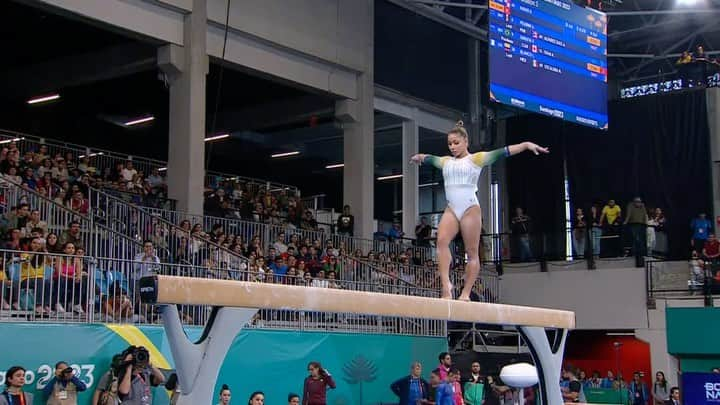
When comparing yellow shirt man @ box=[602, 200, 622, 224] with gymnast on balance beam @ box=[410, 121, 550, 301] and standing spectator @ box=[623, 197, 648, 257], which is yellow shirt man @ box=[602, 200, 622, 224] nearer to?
standing spectator @ box=[623, 197, 648, 257]

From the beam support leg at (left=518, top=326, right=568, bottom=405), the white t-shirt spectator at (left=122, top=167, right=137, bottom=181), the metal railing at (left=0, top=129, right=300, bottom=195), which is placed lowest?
the beam support leg at (left=518, top=326, right=568, bottom=405)

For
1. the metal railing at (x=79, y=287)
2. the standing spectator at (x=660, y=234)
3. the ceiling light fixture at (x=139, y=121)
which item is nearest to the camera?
the metal railing at (x=79, y=287)

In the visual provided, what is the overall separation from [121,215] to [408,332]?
6.01 metres

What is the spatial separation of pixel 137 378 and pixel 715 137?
18134 millimetres

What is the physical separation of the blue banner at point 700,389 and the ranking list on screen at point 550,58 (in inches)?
209

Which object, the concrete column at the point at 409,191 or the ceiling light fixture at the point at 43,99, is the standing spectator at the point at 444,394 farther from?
the ceiling light fixture at the point at 43,99

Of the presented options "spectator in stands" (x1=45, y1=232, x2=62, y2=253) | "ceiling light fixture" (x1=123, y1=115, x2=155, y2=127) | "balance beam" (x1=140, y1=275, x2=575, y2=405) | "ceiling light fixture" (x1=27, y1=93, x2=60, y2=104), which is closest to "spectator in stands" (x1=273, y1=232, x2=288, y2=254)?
"spectator in stands" (x1=45, y1=232, x2=62, y2=253)

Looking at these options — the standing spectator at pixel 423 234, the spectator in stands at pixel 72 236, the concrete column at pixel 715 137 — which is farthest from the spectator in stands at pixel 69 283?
the concrete column at pixel 715 137

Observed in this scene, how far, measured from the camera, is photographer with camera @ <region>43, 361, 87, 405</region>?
11469 millimetres

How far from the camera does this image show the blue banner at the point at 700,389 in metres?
18.2

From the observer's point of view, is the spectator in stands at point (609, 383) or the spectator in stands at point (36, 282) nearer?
the spectator in stands at point (36, 282)

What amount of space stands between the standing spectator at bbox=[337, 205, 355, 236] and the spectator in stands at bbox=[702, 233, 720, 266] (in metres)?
7.88

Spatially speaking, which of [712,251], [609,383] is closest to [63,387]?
[609,383]

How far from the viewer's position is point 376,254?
68.1 ft
